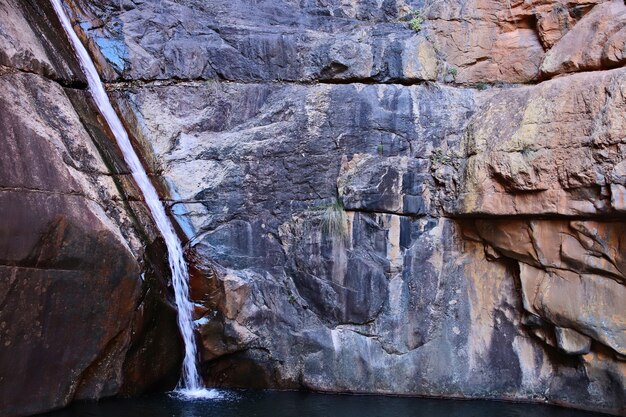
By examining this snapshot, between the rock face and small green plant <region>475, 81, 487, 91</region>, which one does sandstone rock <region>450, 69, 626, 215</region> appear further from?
the rock face

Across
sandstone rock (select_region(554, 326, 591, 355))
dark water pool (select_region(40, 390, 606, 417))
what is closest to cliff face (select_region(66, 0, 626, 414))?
sandstone rock (select_region(554, 326, 591, 355))

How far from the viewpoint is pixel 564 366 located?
8.07m

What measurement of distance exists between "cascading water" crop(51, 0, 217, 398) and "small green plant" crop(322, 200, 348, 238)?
6.71 feet

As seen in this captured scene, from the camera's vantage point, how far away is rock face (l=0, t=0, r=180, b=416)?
6227 mm

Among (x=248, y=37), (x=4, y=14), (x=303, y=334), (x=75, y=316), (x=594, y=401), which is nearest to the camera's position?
(x=75, y=316)

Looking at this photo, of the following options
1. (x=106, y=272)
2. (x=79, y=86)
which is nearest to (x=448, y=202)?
(x=106, y=272)

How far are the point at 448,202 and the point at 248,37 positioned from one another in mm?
3910

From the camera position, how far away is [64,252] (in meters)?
6.50

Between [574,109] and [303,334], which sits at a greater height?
[574,109]

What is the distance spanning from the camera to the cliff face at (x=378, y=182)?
25.4 ft

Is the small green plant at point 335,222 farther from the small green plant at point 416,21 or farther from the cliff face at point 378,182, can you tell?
the small green plant at point 416,21

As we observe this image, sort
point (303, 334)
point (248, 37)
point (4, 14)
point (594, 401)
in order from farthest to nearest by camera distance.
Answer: point (248, 37) → point (303, 334) → point (594, 401) → point (4, 14)

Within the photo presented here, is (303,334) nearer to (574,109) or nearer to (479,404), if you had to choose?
(479,404)

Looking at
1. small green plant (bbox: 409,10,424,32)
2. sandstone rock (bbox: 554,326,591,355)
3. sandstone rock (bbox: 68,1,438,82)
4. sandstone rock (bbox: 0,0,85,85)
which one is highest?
small green plant (bbox: 409,10,424,32)
